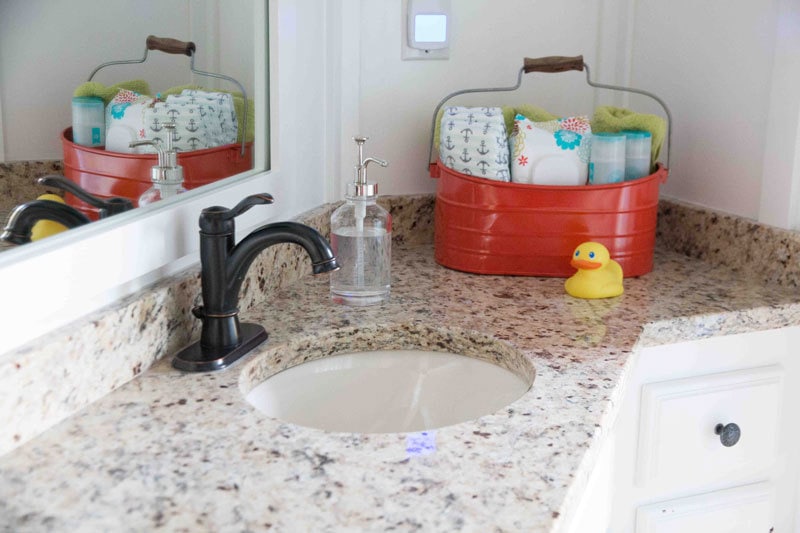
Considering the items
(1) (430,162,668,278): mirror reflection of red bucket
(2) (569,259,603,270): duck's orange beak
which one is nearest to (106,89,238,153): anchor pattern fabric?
(1) (430,162,668,278): mirror reflection of red bucket

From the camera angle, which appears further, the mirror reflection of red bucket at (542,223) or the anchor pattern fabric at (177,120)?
the mirror reflection of red bucket at (542,223)

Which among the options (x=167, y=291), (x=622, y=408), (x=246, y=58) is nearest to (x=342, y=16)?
(x=246, y=58)

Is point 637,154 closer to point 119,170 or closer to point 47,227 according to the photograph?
point 119,170

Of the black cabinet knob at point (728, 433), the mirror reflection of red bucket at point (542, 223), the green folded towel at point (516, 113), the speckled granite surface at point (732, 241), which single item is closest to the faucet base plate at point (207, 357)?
the mirror reflection of red bucket at point (542, 223)

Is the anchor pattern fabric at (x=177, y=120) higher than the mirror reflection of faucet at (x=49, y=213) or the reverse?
higher

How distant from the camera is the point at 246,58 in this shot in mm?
1354

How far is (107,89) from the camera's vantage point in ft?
3.25

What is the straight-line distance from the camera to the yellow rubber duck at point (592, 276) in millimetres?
1441

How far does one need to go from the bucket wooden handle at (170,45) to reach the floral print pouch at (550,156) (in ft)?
2.03

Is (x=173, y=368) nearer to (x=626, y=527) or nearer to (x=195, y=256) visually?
(x=195, y=256)

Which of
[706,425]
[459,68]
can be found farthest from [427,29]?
[706,425]

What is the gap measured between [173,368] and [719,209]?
3.56 feet

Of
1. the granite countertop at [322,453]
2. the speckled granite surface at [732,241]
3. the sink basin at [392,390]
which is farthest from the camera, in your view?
the speckled granite surface at [732,241]

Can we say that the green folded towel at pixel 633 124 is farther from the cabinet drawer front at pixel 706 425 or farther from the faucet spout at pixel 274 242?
the faucet spout at pixel 274 242
